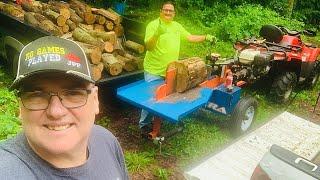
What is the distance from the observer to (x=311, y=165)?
2893 millimetres

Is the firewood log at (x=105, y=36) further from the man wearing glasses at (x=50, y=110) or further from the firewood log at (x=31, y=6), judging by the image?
the man wearing glasses at (x=50, y=110)

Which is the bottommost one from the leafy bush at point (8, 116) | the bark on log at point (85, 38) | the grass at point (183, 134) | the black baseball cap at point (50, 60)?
the grass at point (183, 134)

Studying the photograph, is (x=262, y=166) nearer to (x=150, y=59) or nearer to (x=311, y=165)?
(x=311, y=165)

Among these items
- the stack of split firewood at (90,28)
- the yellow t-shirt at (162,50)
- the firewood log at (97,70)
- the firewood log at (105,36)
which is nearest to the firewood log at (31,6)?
the stack of split firewood at (90,28)

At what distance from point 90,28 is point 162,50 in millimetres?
2847

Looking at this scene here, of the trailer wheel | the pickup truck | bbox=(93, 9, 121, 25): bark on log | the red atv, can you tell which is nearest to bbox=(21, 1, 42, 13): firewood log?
the pickup truck

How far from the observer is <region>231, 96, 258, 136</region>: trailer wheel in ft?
21.6

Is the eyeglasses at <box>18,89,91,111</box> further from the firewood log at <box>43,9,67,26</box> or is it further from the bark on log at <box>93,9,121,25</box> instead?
the bark on log at <box>93,9,121,25</box>

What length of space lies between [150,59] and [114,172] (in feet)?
15.3

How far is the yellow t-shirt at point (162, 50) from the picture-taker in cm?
650

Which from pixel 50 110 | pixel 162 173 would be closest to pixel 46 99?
pixel 50 110

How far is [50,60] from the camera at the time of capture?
1677mm

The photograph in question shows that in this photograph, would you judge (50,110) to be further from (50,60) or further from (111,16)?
(111,16)

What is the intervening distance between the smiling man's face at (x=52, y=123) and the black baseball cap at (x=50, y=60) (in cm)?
5
